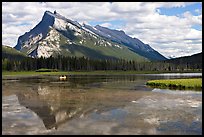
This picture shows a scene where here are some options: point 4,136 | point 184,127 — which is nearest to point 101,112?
point 184,127

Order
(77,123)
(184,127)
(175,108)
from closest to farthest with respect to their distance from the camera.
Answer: (184,127) < (77,123) < (175,108)

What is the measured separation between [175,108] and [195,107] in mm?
2231

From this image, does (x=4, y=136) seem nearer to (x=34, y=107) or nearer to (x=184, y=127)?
(x=184, y=127)

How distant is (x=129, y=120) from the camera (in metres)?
25.2

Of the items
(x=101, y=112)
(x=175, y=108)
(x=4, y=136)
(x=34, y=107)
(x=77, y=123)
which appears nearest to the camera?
(x=4, y=136)

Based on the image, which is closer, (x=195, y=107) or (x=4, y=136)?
(x=4, y=136)

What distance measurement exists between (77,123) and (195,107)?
14.3 meters

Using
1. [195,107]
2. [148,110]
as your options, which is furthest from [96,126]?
[195,107]

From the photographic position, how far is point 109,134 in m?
20.0

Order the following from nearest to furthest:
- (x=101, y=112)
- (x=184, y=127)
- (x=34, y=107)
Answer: (x=184, y=127) < (x=101, y=112) < (x=34, y=107)

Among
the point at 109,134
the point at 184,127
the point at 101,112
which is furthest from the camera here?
the point at 101,112

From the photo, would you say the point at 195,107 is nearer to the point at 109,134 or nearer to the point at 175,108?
the point at 175,108

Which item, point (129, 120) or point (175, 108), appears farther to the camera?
point (175, 108)

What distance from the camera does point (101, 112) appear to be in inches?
1166
